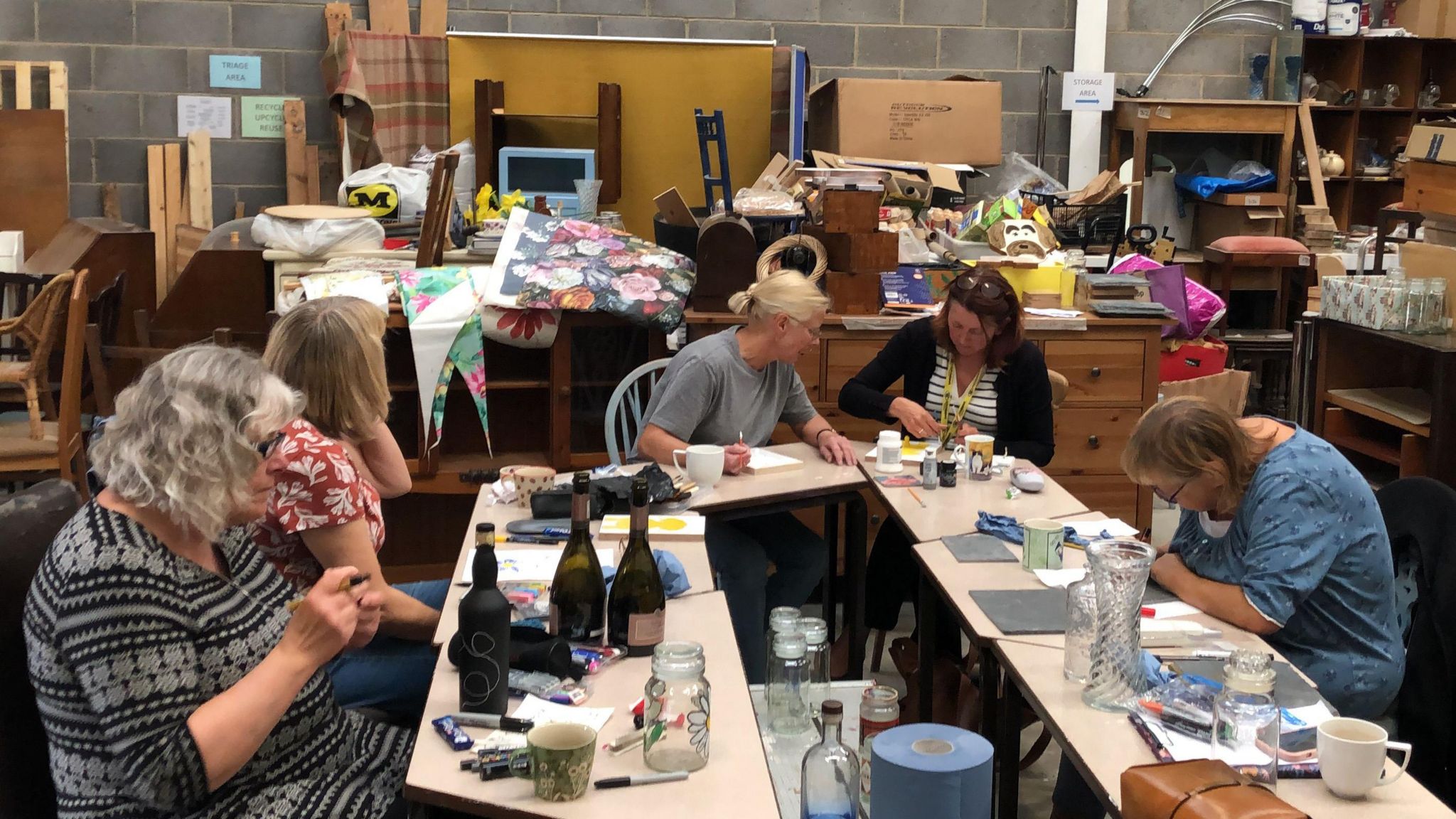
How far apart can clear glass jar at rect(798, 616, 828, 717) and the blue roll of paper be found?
0.64 metres

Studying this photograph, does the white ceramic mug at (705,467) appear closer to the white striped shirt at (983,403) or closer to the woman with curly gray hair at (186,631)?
the white striped shirt at (983,403)

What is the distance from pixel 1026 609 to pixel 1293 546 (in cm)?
51

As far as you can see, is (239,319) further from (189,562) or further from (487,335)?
(189,562)

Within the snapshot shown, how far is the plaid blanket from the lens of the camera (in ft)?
22.0

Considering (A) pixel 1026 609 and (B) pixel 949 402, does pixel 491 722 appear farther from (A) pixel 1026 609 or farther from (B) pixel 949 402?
(B) pixel 949 402

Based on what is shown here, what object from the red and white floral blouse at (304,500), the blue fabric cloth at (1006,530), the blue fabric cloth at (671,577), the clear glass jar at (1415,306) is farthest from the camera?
the clear glass jar at (1415,306)

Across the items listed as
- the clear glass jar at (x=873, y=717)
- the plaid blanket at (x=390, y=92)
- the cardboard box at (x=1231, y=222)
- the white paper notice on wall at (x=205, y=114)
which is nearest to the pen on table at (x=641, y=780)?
the clear glass jar at (x=873, y=717)

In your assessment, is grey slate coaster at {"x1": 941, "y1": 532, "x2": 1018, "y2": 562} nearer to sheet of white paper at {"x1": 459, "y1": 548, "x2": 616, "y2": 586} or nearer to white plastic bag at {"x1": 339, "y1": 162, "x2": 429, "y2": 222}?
sheet of white paper at {"x1": 459, "y1": 548, "x2": 616, "y2": 586}

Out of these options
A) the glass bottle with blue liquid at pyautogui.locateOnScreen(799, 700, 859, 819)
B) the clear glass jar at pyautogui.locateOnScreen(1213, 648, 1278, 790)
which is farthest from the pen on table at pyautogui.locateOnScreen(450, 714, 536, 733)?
the clear glass jar at pyautogui.locateOnScreen(1213, 648, 1278, 790)

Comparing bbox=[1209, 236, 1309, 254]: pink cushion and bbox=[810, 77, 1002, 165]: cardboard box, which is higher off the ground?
bbox=[810, 77, 1002, 165]: cardboard box

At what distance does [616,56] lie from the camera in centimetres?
681

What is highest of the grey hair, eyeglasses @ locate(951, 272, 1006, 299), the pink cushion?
the pink cushion

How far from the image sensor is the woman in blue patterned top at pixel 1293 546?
8.07 ft

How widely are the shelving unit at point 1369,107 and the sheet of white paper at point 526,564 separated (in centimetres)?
662
